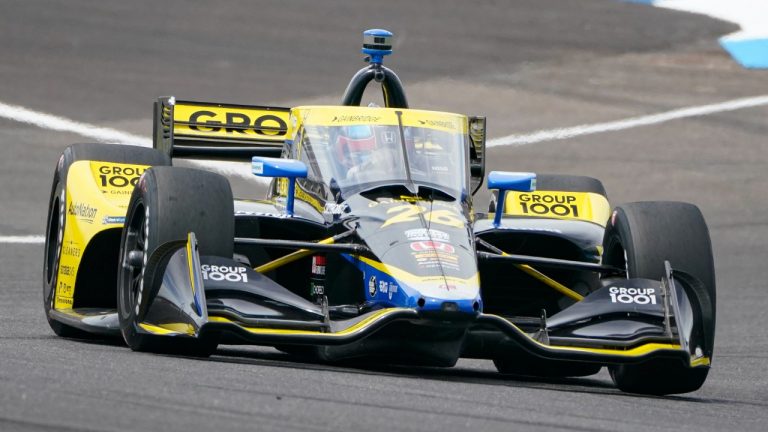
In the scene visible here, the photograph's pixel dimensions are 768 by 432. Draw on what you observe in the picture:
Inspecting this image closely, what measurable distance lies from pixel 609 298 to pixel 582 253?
1.27 metres

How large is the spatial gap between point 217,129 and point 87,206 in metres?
1.83

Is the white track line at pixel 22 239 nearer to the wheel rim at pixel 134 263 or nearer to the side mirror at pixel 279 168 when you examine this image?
the wheel rim at pixel 134 263

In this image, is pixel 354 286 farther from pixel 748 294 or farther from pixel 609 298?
pixel 748 294

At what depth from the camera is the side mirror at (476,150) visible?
11188 millimetres

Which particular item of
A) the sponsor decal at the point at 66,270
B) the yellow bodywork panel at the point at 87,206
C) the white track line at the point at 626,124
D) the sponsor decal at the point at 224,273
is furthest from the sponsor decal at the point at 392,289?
the white track line at the point at 626,124

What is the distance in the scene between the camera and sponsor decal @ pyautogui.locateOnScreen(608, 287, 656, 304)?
894cm

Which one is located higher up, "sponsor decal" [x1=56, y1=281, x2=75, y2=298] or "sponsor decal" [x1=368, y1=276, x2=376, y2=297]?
"sponsor decal" [x1=368, y1=276, x2=376, y2=297]

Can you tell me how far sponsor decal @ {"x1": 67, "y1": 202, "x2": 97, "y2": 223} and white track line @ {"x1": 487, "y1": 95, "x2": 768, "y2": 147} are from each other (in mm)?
9840

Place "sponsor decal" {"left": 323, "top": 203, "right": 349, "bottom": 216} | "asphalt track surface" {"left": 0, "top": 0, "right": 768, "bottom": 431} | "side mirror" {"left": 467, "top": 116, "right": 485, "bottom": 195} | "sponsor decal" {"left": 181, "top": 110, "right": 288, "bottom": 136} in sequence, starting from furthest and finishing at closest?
"sponsor decal" {"left": 181, "top": 110, "right": 288, "bottom": 136} < "side mirror" {"left": 467, "top": 116, "right": 485, "bottom": 195} < "sponsor decal" {"left": 323, "top": 203, "right": 349, "bottom": 216} < "asphalt track surface" {"left": 0, "top": 0, "right": 768, "bottom": 431}

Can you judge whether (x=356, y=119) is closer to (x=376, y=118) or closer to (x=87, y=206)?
(x=376, y=118)

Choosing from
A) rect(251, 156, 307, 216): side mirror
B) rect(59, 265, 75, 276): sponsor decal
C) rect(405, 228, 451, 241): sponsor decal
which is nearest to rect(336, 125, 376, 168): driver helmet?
rect(251, 156, 307, 216): side mirror

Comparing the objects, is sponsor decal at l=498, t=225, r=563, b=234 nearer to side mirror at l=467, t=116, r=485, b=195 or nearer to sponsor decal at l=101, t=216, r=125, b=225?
side mirror at l=467, t=116, r=485, b=195

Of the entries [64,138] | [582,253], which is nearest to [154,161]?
[582,253]

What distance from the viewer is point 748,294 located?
1475 cm
